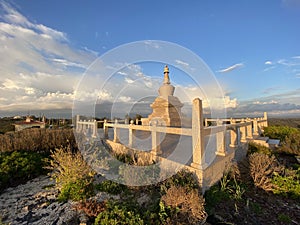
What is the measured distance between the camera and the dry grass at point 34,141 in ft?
21.0

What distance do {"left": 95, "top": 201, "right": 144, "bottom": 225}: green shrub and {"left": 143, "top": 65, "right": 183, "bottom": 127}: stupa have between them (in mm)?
5609

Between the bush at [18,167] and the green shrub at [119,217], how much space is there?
3874mm

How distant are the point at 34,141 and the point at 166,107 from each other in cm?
614

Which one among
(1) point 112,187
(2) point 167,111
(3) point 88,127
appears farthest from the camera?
(3) point 88,127

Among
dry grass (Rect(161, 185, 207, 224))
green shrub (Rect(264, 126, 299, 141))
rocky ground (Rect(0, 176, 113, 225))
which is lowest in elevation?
rocky ground (Rect(0, 176, 113, 225))

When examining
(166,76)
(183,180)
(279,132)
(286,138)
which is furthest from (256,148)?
(166,76)

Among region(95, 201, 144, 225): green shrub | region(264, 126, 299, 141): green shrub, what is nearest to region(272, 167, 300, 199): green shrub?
region(95, 201, 144, 225): green shrub

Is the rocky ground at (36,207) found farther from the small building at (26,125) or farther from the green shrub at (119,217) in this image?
the small building at (26,125)

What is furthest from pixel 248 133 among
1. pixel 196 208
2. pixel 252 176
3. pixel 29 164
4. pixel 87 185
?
pixel 29 164

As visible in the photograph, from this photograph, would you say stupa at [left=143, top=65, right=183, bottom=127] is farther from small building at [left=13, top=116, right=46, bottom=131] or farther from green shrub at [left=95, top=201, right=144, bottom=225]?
small building at [left=13, top=116, right=46, bottom=131]

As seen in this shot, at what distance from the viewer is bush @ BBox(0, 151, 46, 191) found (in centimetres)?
491

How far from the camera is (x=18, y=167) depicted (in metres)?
5.30

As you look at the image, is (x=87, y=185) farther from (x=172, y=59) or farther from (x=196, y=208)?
(x=172, y=59)

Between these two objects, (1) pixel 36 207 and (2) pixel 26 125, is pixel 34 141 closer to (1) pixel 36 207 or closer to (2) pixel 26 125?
(1) pixel 36 207
